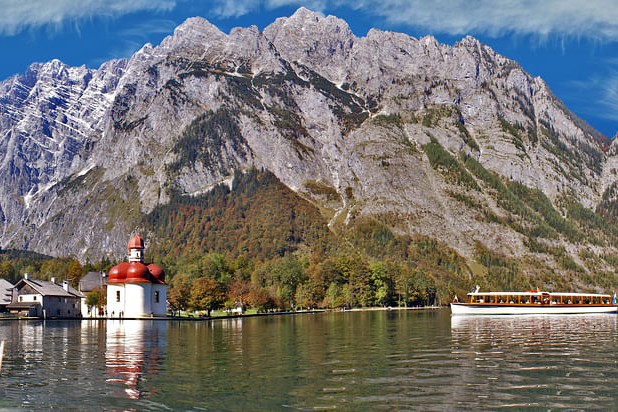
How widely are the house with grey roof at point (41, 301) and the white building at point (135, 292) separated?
18544 mm

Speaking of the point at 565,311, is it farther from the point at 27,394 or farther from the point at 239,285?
the point at 27,394

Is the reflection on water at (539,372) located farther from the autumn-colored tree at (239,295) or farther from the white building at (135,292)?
the autumn-colored tree at (239,295)

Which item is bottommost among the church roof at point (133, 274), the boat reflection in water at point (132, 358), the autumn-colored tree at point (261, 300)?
the autumn-colored tree at point (261, 300)

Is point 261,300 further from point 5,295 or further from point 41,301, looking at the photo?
point 5,295

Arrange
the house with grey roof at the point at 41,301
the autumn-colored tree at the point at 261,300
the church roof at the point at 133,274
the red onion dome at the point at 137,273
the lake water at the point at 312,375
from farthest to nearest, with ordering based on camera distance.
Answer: the autumn-colored tree at the point at 261,300 → the house with grey roof at the point at 41,301 → the church roof at the point at 133,274 → the red onion dome at the point at 137,273 → the lake water at the point at 312,375

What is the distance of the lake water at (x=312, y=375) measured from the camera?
3744 cm

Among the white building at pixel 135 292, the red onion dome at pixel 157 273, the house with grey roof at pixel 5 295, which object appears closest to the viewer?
the white building at pixel 135 292

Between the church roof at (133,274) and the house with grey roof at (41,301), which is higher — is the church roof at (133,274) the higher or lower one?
the higher one

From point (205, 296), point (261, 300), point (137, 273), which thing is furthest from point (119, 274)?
point (261, 300)

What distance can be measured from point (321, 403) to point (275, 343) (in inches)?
1509

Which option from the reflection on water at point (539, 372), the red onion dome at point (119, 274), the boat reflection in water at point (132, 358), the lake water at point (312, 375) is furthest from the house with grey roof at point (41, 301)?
the reflection on water at point (539, 372)

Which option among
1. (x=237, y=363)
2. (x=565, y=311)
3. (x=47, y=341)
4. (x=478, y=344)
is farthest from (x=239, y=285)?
(x=237, y=363)

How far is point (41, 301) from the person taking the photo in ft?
544

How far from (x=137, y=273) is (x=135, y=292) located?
14.2 feet
